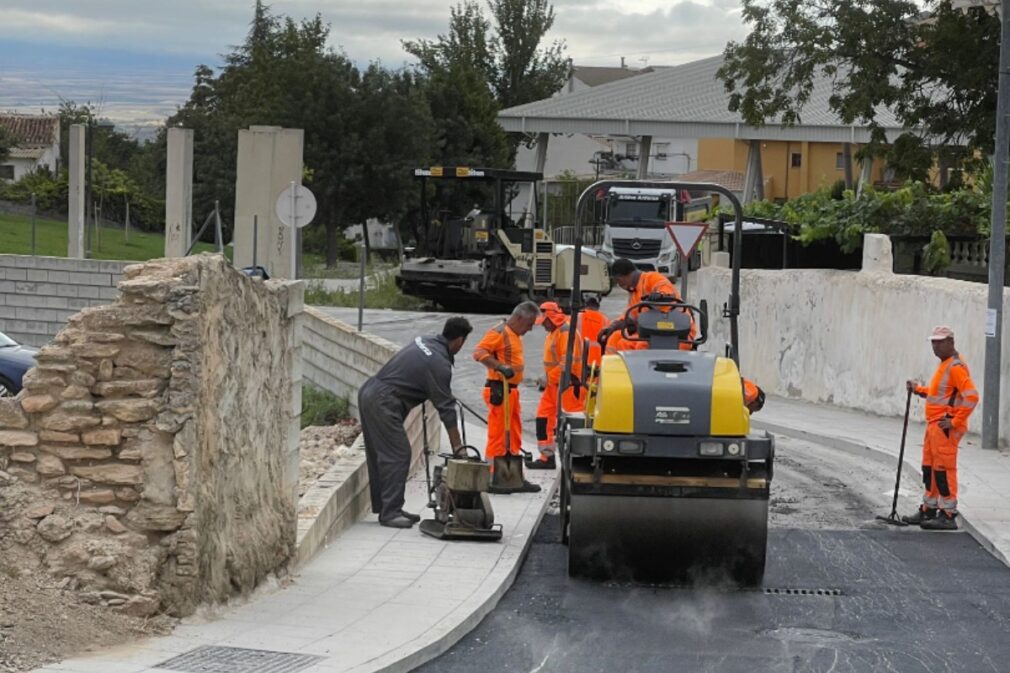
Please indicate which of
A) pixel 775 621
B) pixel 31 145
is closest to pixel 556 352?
pixel 775 621

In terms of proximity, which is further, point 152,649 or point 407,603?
point 407,603

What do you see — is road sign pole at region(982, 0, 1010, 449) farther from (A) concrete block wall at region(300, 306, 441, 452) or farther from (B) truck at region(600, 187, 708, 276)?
(B) truck at region(600, 187, 708, 276)

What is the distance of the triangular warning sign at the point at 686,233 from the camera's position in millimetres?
20984

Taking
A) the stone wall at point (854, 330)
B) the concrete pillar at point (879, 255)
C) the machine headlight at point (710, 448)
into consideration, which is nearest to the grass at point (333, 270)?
the stone wall at point (854, 330)

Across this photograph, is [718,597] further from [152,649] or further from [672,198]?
[672,198]

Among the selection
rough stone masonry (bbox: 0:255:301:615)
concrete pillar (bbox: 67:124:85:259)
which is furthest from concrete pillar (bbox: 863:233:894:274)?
rough stone masonry (bbox: 0:255:301:615)

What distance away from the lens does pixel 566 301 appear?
122ft

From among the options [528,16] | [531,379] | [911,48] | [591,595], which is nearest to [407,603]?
[591,595]

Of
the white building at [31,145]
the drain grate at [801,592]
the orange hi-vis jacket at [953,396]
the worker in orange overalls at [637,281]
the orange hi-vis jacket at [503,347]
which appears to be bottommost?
the drain grate at [801,592]

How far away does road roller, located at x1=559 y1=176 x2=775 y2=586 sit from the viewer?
11.2 m

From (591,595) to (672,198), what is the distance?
35.7 m

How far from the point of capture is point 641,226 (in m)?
46.1

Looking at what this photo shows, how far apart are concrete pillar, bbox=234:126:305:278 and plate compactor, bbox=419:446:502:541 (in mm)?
11601

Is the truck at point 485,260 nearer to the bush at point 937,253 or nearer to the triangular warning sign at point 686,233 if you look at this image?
the bush at point 937,253
